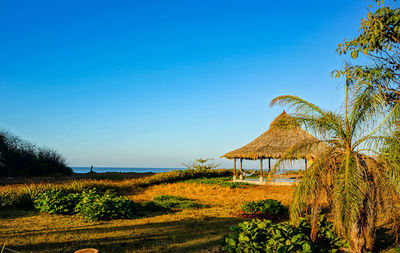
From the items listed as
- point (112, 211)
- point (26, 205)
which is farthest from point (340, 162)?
point (26, 205)

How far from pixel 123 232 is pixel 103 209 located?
1.85 metres

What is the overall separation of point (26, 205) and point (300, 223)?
10.4 metres

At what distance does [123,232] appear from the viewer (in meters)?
7.80

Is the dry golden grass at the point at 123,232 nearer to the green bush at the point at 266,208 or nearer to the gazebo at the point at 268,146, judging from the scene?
the green bush at the point at 266,208

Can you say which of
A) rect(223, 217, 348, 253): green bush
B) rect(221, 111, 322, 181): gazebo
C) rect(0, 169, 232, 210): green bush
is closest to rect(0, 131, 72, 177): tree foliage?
rect(0, 169, 232, 210): green bush

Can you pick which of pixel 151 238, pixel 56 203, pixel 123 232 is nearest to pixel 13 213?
pixel 56 203

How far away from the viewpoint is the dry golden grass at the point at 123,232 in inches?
→ 256

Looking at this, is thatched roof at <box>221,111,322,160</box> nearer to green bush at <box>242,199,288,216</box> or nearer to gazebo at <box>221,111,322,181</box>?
gazebo at <box>221,111,322,181</box>

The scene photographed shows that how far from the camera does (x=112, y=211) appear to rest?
9.46 m

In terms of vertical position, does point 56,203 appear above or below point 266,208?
above

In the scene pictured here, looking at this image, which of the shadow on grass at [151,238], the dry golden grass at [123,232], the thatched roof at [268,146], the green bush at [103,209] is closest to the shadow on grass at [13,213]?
the dry golden grass at [123,232]

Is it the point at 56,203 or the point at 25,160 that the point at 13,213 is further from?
the point at 25,160

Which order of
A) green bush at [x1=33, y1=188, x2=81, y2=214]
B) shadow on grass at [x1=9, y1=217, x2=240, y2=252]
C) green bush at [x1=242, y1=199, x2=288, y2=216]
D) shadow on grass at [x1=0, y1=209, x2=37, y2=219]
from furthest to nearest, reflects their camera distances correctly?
green bush at [x1=242, y1=199, x2=288, y2=216] < green bush at [x1=33, y1=188, x2=81, y2=214] < shadow on grass at [x1=0, y1=209, x2=37, y2=219] < shadow on grass at [x1=9, y1=217, x2=240, y2=252]

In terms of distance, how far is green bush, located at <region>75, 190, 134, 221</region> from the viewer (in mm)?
9250
